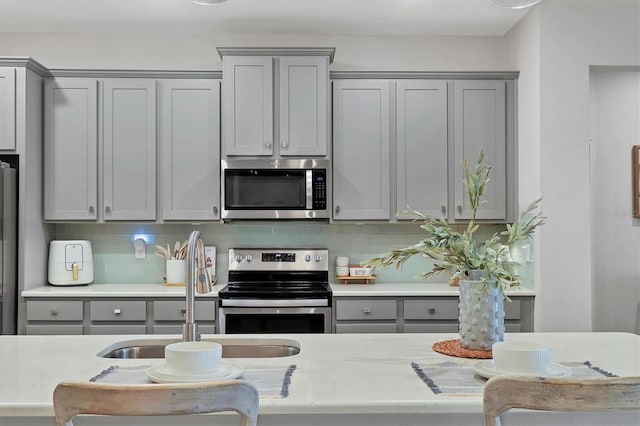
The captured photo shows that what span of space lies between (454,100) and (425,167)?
1.61ft

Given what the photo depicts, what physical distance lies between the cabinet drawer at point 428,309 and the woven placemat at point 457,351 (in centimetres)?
172

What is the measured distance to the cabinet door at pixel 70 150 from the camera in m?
3.93

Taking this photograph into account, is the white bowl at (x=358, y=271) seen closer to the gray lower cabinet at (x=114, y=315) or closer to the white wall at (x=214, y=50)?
the gray lower cabinet at (x=114, y=315)

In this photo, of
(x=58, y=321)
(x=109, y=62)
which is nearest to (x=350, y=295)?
(x=58, y=321)

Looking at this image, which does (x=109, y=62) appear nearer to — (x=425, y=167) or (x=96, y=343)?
(x=425, y=167)

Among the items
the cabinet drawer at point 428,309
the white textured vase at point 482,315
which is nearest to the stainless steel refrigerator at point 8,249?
the cabinet drawer at point 428,309

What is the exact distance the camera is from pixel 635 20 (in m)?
3.68

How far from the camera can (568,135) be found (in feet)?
11.9

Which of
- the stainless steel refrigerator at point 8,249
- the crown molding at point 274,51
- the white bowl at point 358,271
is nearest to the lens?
the stainless steel refrigerator at point 8,249

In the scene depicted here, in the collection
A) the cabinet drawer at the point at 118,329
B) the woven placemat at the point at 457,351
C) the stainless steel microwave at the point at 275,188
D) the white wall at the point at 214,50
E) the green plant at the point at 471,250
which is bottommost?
the cabinet drawer at the point at 118,329

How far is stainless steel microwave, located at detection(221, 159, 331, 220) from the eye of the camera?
390cm

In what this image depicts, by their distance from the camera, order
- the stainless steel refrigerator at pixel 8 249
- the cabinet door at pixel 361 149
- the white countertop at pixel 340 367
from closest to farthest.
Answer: the white countertop at pixel 340 367 < the stainless steel refrigerator at pixel 8 249 < the cabinet door at pixel 361 149

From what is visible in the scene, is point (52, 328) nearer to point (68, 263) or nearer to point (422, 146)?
point (68, 263)

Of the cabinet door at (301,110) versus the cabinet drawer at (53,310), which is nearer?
the cabinet drawer at (53,310)
